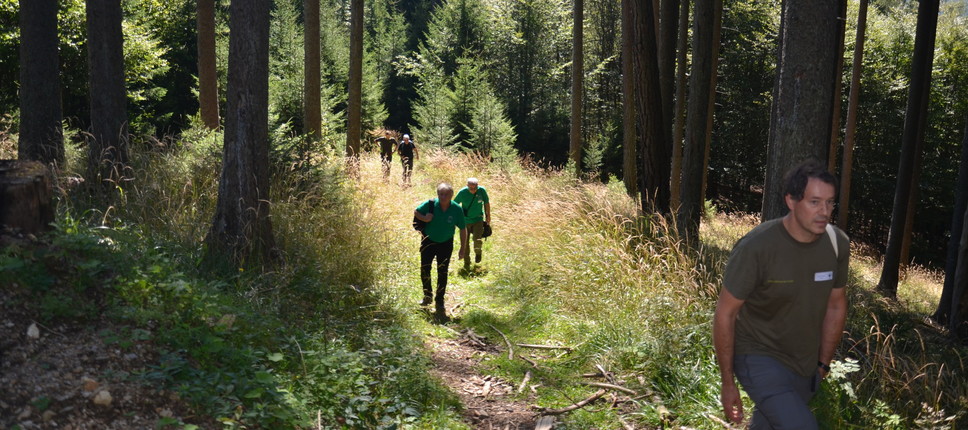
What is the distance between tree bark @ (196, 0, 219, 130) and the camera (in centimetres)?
1633

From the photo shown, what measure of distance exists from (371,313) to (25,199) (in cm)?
345

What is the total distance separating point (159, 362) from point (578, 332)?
4656mm

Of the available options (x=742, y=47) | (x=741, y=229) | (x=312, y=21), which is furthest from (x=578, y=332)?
(x=742, y=47)

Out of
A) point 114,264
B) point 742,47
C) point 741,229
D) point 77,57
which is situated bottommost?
point 741,229

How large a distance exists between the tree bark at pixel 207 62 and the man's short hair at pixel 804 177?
1491cm

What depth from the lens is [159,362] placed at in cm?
480

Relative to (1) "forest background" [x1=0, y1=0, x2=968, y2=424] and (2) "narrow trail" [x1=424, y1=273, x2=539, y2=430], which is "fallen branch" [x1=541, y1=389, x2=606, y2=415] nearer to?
(2) "narrow trail" [x1=424, y1=273, x2=539, y2=430]

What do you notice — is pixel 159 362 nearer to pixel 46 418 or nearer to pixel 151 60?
pixel 46 418

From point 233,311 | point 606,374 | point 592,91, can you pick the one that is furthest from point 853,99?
point 592,91

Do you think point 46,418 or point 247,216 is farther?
point 247,216

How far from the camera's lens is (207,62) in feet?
54.1

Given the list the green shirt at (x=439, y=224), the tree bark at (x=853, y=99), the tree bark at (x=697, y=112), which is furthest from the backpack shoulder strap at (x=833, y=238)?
the tree bark at (x=853, y=99)

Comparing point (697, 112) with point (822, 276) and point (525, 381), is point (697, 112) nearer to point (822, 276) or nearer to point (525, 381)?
point (525, 381)

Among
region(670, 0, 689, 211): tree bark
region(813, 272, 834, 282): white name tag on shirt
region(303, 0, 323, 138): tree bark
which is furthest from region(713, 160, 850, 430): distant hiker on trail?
region(670, 0, 689, 211): tree bark
